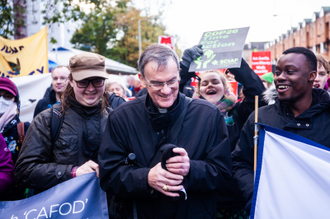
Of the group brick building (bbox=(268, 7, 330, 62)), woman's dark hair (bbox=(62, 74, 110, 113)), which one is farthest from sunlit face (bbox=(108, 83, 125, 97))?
brick building (bbox=(268, 7, 330, 62))

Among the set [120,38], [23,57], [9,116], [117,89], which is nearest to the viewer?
[9,116]

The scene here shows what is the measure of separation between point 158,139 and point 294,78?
3.92 feet

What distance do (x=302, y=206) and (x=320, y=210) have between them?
105 mm

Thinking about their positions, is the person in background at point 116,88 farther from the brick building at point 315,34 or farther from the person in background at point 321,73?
the brick building at point 315,34

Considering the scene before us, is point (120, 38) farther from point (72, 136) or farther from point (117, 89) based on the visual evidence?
point (72, 136)

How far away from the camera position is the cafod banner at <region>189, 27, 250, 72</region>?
2980 millimetres

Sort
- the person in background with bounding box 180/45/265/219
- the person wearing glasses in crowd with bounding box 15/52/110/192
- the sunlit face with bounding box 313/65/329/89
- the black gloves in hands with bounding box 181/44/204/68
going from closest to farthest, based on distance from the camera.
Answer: the person wearing glasses in crowd with bounding box 15/52/110/192
the person in background with bounding box 180/45/265/219
the black gloves in hands with bounding box 181/44/204/68
the sunlit face with bounding box 313/65/329/89

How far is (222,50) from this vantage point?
3.11 meters

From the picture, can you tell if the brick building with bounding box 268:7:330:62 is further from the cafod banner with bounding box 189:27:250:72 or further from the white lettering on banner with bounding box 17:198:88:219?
the white lettering on banner with bounding box 17:198:88:219

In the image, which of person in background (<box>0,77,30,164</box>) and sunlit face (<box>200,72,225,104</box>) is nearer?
person in background (<box>0,77,30,164</box>)

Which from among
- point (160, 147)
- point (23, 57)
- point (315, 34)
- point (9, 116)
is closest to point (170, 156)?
point (160, 147)

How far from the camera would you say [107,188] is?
196cm

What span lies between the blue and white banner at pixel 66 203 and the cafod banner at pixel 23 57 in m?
5.13

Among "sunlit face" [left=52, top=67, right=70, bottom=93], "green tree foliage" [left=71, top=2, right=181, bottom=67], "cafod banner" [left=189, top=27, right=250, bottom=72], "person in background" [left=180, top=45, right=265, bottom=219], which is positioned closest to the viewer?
"person in background" [left=180, top=45, right=265, bottom=219]
